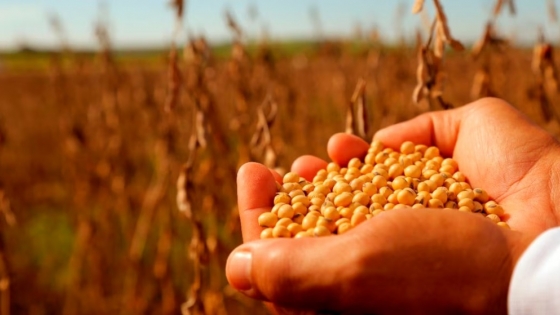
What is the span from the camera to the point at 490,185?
1.78 m

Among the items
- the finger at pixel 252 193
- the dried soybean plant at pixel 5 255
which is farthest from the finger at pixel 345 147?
the dried soybean plant at pixel 5 255

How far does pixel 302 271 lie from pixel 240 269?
0.18m

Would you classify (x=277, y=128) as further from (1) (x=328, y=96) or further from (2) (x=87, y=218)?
(1) (x=328, y=96)

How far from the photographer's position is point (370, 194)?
1.67m

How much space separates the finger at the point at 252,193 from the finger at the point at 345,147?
430 mm

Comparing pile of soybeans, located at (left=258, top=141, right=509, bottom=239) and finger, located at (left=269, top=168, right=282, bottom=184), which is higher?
finger, located at (left=269, top=168, right=282, bottom=184)

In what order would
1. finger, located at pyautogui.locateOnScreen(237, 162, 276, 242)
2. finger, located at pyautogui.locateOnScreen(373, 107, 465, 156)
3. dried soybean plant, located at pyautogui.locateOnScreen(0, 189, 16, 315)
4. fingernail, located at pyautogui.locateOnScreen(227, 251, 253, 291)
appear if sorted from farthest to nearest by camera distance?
dried soybean plant, located at pyautogui.locateOnScreen(0, 189, 16, 315), finger, located at pyautogui.locateOnScreen(373, 107, 465, 156), finger, located at pyautogui.locateOnScreen(237, 162, 276, 242), fingernail, located at pyautogui.locateOnScreen(227, 251, 253, 291)

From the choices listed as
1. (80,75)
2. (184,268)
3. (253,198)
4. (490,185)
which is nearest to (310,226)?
(253,198)

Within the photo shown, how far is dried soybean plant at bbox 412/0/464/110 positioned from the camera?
174cm

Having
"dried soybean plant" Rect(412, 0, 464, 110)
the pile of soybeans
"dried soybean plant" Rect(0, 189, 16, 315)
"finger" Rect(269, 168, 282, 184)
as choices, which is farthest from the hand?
"dried soybean plant" Rect(0, 189, 16, 315)

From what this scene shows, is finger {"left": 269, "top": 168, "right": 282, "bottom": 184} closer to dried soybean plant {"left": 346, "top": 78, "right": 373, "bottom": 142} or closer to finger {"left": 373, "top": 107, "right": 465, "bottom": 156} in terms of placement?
dried soybean plant {"left": 346, "top": 78, "right": 373, "bottom": 142}

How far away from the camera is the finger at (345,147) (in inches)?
78.3

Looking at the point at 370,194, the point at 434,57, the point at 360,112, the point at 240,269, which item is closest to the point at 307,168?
the point at 360,112

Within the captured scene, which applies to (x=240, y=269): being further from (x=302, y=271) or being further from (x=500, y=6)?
(x=500, y=6)
